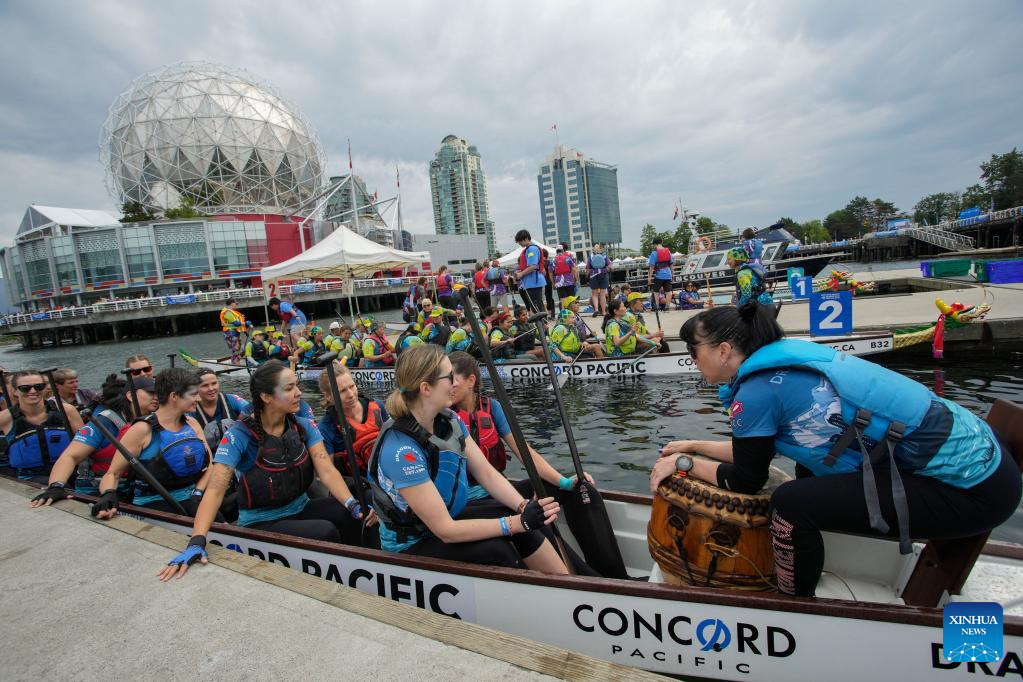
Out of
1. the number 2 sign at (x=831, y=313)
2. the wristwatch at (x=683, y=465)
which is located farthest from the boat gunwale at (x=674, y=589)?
the number 2 sign at (x=831, y=313)

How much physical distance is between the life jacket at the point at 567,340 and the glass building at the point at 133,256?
186ft

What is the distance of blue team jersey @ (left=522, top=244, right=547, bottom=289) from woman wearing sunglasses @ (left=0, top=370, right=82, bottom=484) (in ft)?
36.3

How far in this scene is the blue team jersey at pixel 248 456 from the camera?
11.7 ft

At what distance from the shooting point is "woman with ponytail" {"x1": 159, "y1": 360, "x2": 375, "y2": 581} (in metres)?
3.54

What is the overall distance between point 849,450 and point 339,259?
18.6 meters

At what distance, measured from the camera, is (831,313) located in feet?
32.9

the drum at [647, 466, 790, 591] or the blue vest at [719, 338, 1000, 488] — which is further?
the drum at [647, 466, 790, 591]

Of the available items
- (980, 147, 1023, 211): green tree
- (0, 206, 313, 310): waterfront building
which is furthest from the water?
(980, 147, 1023, 211): green tree

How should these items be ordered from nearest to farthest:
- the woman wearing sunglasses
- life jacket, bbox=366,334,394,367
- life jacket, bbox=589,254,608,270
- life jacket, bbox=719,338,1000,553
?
life jacket, bbox=719,338,1000,553, the woman wearing sunglasses, life jacket, bbox=366,334,394,367, life jacket, bbox=589,254,608,270

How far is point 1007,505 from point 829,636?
95 cm

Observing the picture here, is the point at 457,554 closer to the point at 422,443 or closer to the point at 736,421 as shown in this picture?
the point at 422,443

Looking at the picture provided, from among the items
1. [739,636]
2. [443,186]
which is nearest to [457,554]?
[739,636]

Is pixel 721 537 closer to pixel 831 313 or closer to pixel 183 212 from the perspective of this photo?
pixel 831 313

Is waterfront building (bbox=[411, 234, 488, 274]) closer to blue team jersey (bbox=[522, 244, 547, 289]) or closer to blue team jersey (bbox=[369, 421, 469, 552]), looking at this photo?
blue team jersey (bbox=[522, 244, 547, 289])
